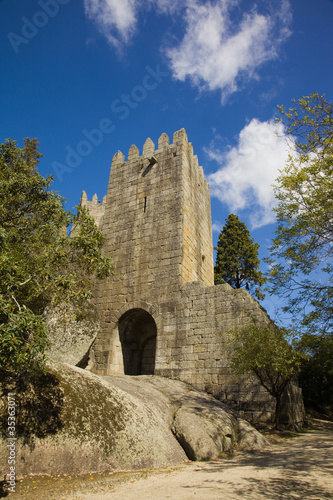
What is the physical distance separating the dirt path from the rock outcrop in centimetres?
37

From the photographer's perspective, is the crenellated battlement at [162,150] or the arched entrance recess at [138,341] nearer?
the arched entrance recess at [138,341]

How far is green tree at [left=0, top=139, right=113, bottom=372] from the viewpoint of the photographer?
17.8 ft

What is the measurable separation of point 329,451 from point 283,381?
10.3 feet

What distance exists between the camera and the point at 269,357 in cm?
955

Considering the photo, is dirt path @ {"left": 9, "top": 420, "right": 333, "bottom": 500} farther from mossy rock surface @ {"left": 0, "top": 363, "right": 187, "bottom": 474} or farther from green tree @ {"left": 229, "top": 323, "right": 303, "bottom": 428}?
green tree @ {"left": 229, "top": 323, "right": 303, "bottom": 428}

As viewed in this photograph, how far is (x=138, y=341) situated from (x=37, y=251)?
8295mm

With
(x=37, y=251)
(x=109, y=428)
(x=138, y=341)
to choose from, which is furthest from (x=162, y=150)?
(x=109, y=428)

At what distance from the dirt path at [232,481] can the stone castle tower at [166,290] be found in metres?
4.21

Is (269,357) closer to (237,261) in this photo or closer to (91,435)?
(91,435)

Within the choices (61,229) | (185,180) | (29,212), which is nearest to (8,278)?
(61,229)

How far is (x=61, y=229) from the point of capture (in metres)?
8.52

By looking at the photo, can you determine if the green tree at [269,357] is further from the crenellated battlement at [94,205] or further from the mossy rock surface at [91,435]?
the crenellated battlement at [94,205]

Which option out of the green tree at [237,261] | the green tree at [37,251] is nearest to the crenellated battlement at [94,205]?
the green tree at [237,261]

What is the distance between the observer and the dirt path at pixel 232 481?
4.49 meters
